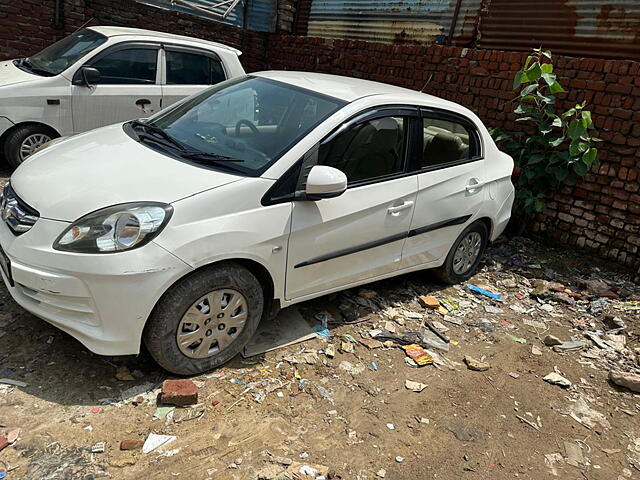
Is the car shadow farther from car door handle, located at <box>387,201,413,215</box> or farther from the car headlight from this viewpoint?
car door handle, located at <box>387,201,413,215</box>

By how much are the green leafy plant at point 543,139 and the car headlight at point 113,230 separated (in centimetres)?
419

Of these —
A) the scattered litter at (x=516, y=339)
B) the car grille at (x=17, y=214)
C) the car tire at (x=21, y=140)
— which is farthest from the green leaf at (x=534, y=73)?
the car tire at (x=21, y=140)

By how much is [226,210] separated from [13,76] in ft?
14.6

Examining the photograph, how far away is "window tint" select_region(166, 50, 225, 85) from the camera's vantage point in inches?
257

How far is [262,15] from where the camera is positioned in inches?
439

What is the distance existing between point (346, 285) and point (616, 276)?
3537mm

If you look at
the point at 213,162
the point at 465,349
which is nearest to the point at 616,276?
the point at 465,349

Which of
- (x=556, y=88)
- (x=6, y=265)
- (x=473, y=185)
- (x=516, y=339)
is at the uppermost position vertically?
(x=556, y=88)

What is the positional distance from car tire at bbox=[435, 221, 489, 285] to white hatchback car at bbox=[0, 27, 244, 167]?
404 cm

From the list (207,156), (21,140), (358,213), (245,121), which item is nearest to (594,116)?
(358,213)

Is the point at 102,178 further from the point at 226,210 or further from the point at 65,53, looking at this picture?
the point at 65,53

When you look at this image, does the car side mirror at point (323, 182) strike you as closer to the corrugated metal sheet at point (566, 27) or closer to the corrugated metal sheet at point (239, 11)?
the corrugated metal sheet at point (566, 27)

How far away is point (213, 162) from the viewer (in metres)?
3.15

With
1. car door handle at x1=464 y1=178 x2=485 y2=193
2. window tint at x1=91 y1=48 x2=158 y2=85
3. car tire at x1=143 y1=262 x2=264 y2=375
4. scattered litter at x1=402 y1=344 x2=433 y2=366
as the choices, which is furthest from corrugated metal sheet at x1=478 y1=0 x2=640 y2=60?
car tire at x1=143 y1=262 x2=264 y2=375
